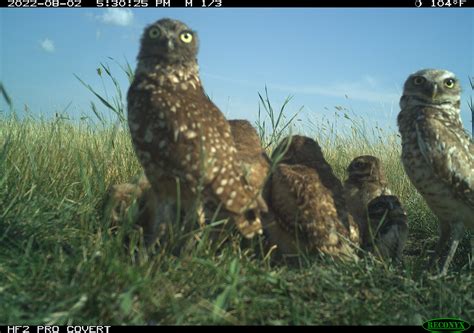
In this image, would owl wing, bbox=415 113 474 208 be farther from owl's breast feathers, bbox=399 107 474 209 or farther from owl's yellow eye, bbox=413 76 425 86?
owl's yellow eye, bbox=413 76 425 86

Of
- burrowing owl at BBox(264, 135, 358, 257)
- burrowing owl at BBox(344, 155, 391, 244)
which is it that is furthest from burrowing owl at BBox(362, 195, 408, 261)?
burrowing owl at BBox(264, 135, 358, 257)

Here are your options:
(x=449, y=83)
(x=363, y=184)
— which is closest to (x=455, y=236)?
(x=363, y=184)

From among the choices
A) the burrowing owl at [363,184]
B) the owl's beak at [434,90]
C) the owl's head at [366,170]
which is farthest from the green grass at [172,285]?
the owl's beak at [434,90]

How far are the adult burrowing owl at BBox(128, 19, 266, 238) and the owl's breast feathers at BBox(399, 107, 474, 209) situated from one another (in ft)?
5.64

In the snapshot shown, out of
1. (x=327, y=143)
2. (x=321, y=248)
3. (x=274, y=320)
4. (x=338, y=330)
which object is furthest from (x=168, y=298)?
(x=327, y=143)

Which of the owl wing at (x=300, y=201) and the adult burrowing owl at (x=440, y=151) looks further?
the adult burrowing owl at (x=440, y=151)

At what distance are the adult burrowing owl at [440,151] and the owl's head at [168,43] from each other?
2.24 metres

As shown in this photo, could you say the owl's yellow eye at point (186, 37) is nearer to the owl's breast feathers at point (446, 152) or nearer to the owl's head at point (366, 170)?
the owl's breast feathers at point (446, 152)

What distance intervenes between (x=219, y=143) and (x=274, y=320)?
1.36m

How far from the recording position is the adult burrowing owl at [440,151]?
163 inches

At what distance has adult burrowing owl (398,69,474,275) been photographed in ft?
13.6

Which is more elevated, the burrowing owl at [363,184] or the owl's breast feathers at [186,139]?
the owl's breast feathers at [186,139]

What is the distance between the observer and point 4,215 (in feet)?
11.7

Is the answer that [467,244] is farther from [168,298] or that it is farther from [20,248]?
[20,248]
